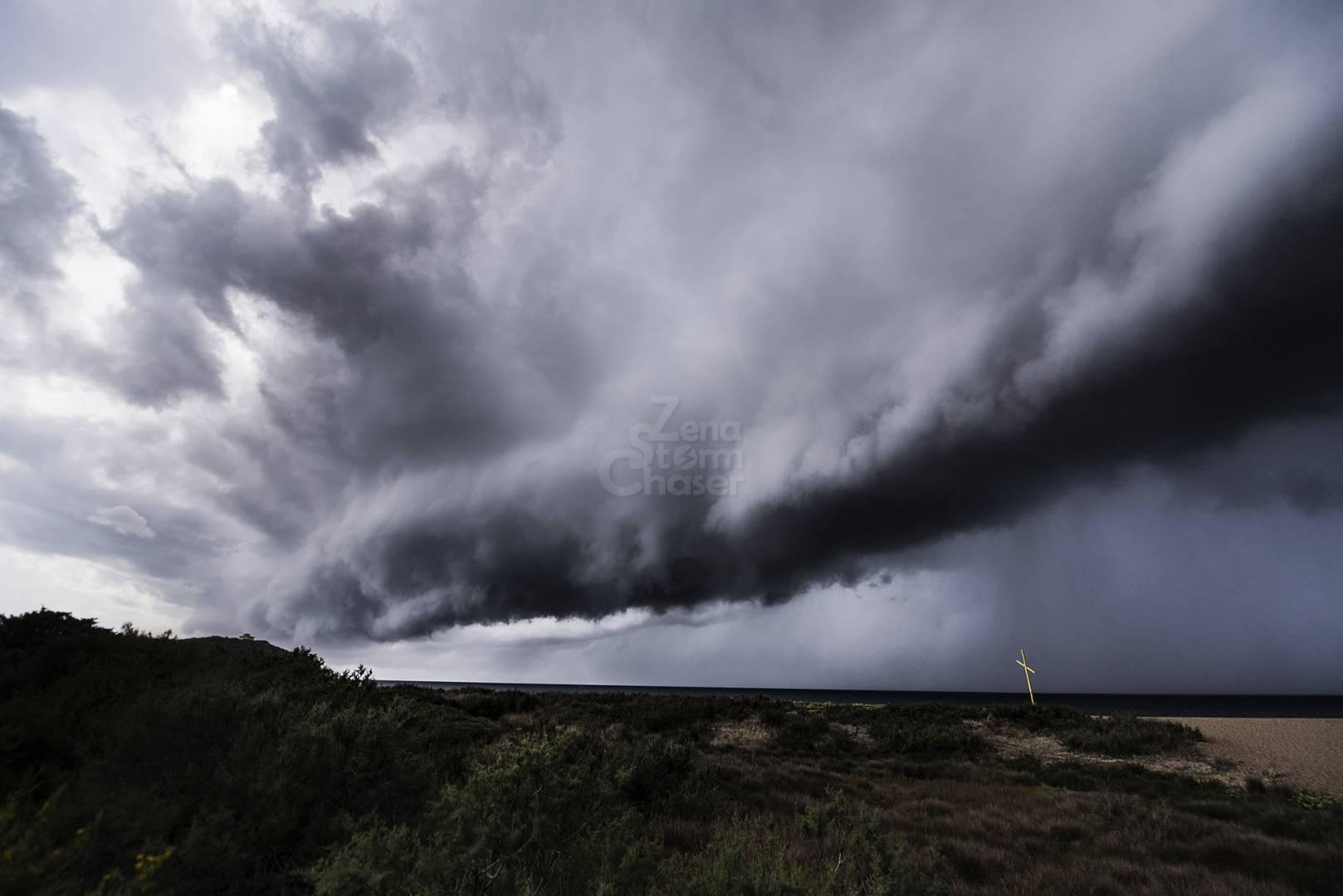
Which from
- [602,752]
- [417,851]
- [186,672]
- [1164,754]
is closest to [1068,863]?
[602,752]

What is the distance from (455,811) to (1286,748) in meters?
32.4

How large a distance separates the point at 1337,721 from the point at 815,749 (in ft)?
90.5

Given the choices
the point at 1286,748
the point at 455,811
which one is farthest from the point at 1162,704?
the point at 455,811

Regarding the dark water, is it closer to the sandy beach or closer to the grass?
the sandy beach

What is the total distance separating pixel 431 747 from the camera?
12.2 meters

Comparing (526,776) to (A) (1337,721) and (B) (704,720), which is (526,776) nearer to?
(B) (704,720)

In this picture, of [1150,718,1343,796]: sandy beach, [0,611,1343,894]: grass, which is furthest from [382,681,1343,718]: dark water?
[0,611,1343,894]: grass

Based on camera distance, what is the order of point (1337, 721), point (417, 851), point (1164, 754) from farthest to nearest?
point (1337, 721)
point (1164, 754)
point (417, 851)

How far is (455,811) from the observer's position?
580 centimetres

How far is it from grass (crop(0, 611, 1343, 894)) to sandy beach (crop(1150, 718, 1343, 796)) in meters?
3.38

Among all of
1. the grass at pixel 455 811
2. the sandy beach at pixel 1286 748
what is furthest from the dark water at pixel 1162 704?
the grass at pixel 455 811

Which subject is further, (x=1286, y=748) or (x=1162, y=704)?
(x=1162, y=704)

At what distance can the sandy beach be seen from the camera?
1773 cm

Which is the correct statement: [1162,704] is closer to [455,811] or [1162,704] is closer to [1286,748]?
[1286,748]
